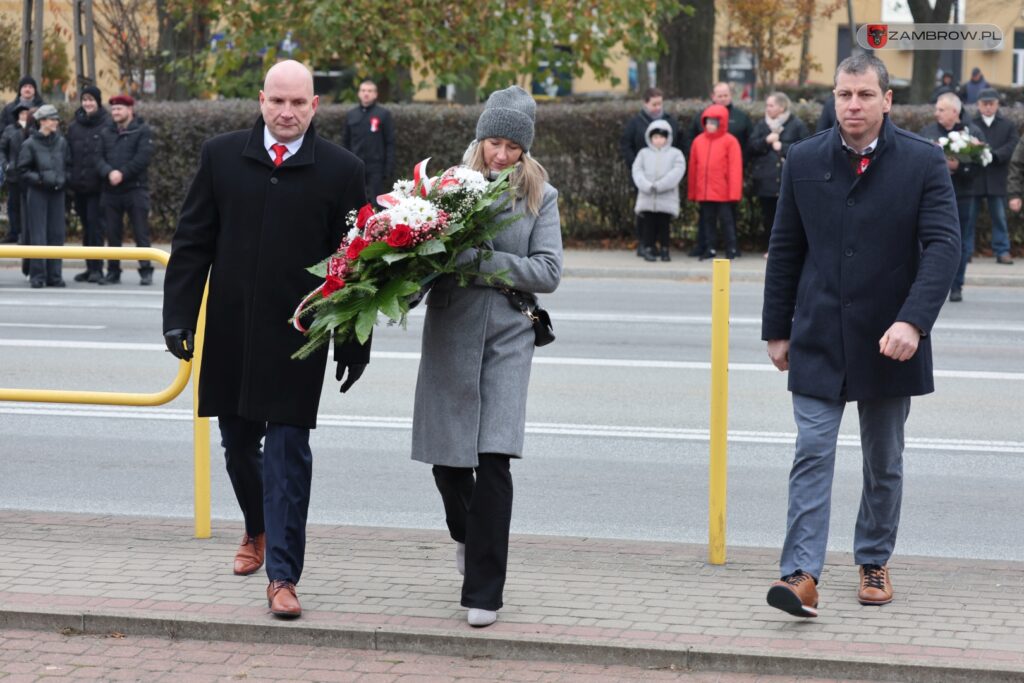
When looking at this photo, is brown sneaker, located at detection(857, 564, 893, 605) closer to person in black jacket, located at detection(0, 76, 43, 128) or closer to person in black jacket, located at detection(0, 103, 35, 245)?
person in black jacket, located at detection(0, 103, 35, 245)

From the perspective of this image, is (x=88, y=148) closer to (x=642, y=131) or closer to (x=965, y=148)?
(x=642, y=131)

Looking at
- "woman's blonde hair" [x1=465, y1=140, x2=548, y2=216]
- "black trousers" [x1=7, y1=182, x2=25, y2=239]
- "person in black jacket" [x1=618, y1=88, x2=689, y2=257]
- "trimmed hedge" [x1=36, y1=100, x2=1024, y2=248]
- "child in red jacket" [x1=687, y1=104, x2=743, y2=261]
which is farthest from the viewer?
"trimmed hedge" [x1=36, y1=100, x2=1024, y2=248]

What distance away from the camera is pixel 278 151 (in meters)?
5.83

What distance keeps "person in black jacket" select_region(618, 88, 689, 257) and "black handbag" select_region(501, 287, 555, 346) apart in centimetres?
1419

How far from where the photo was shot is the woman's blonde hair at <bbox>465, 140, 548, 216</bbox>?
18.7ft

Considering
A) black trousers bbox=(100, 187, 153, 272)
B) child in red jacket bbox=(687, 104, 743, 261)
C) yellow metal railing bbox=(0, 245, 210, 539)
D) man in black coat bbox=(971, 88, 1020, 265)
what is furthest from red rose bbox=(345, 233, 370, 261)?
child in red jacket bbox=(687, 104, 743, 261)

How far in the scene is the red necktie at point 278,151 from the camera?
5.82 m

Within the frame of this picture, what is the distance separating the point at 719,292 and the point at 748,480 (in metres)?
2.32

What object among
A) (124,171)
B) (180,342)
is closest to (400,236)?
(180,342)

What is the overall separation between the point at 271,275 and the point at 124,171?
1290 cm

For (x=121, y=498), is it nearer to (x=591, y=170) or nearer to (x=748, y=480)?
(x=748, y=480)

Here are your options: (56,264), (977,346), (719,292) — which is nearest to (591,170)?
(56,264)

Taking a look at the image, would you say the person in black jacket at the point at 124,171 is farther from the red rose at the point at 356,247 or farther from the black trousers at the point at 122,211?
the red rose at the point at 356,247

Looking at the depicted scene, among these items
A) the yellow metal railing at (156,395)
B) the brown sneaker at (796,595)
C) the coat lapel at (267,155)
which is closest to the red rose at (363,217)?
the coat lapel at (267,155)
